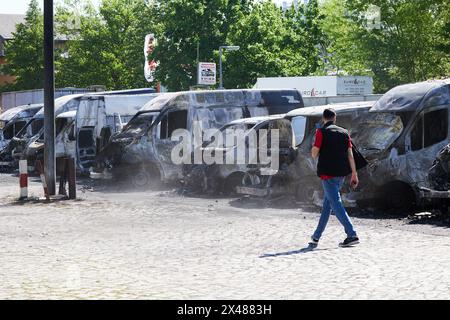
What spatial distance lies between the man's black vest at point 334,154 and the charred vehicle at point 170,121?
10.6 m

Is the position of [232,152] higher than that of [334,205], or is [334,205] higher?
[232,152]

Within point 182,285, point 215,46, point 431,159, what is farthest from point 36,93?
point 182,285

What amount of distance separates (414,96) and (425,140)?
31.2 inches

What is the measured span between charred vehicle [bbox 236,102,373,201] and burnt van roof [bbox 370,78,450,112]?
26.8 inches

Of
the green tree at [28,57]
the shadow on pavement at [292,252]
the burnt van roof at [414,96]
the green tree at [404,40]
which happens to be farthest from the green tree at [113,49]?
the shadow on pavement at [292,252]

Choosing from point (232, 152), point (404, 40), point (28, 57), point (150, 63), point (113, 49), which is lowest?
point (232, 152)

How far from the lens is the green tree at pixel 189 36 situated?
47.2 meters

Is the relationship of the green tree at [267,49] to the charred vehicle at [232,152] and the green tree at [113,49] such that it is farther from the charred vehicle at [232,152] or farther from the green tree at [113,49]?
the charred vehicle at [232,152]

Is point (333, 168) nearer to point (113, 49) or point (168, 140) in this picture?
point (168, 140)

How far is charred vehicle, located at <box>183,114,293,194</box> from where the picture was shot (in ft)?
60.1

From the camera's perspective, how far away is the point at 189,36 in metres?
47.9

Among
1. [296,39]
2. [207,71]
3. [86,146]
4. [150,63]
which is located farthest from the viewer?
[296,39]

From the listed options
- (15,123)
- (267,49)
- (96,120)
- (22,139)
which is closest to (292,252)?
(96,120)

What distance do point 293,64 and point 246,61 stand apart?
441cm
